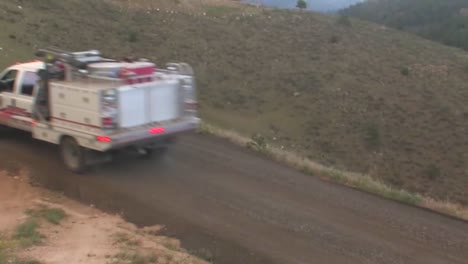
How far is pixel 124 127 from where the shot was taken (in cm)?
1153

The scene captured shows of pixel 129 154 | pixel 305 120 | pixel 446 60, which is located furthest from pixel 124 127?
pixel 446 60

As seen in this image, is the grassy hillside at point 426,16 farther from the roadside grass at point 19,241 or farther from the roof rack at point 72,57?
the roadside grass at point 19,241

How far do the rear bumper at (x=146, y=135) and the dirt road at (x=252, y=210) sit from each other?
74 cm

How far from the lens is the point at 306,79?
129 feet

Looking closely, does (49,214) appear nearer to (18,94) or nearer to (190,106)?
(190,106)

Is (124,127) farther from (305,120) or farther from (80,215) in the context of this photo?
(305,120)

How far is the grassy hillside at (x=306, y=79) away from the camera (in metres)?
28.6

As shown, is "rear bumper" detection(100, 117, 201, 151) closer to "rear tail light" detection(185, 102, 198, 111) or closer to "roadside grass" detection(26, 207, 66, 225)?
"rear tail light" detection(185, 102, 198, 111)

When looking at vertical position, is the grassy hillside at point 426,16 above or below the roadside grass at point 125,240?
below

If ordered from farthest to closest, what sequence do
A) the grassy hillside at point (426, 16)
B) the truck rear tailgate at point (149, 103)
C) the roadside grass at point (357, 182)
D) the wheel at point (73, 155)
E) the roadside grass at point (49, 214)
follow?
the grassy hillside at point (426, 16), the roadside grass at point (357, 182), the wheel at point (73, 155), the truck rear tailgate at point (149, 103), the roadside grass at point (49, 214)

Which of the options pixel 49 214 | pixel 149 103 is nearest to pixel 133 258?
pixel 49 214

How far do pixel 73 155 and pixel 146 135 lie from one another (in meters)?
1.57

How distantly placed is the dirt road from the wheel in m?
0.22

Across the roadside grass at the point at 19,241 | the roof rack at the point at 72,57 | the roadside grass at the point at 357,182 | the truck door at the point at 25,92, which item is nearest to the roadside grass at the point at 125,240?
the roadside grass at the point at 19,241
